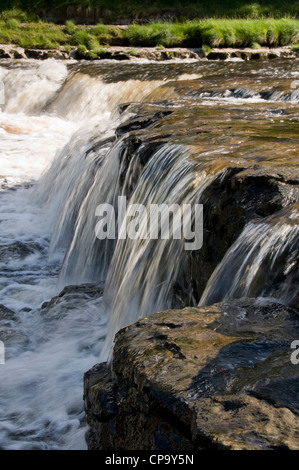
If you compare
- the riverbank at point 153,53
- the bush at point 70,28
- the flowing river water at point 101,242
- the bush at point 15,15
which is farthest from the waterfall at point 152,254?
the bush at point 15,15

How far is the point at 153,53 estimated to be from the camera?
19.8m

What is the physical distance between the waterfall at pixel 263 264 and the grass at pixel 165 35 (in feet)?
54.1

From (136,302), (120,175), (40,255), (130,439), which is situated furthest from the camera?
(40,255)

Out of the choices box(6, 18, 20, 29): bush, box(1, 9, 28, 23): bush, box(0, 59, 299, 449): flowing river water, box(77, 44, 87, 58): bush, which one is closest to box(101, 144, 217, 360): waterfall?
box(0, 59, 299, 449): flowing river water

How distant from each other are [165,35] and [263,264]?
1848cm

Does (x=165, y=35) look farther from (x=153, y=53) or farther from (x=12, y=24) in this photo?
(x=12, y=24)

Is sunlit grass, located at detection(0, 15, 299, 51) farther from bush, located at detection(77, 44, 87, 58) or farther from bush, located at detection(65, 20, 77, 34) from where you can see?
bush, located at detection(77, 44, 87, 58)

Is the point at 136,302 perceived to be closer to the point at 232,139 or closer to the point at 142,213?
the point at 142,213

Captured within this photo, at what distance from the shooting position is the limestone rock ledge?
240 centimetres

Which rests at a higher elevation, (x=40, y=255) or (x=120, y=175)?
(x=120, y=175)

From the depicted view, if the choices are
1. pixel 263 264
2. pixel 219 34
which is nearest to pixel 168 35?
pixel 219 34

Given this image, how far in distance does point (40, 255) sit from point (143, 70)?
9423 mm
